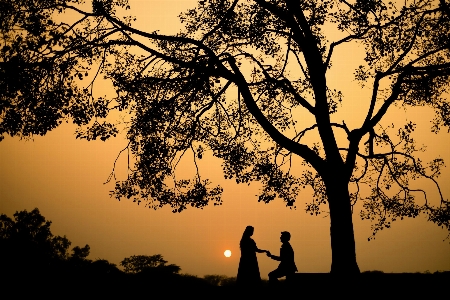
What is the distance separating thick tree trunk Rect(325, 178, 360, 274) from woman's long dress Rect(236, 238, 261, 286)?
3156mm

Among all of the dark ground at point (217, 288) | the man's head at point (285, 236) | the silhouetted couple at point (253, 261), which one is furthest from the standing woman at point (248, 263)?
the man's head at point (285, 236)

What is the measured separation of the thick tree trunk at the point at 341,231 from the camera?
16391 mm

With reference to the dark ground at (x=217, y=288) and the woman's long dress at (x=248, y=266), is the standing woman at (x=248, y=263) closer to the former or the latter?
the woman's long dress at (x=248, y=266)

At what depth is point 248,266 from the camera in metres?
15.6

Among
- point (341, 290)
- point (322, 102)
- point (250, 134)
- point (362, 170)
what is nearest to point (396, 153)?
point (362, 170)

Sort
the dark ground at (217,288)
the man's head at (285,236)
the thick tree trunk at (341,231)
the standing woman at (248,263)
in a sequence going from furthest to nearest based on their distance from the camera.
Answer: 1. the thick tree trunk at (341,231)
2. the man's head at (285,236)
3. the standing woman at (248,263)
4. the dark ground at (217,288)

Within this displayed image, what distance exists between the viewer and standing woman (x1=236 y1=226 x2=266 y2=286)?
15500 millimetres

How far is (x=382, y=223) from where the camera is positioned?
23.4m

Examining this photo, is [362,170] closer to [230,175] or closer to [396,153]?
[396,153]

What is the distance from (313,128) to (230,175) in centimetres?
466

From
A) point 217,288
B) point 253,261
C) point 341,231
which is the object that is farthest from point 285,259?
point 217,288

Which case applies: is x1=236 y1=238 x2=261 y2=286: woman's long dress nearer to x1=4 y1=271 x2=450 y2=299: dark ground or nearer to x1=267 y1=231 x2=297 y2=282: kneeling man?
x1=4 y1=271 x2=450 y2=299: dark ground

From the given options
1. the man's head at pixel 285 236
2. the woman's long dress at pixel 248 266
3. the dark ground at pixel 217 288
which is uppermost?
the man's head at pixel 285 236

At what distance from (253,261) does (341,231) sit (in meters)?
3.70
